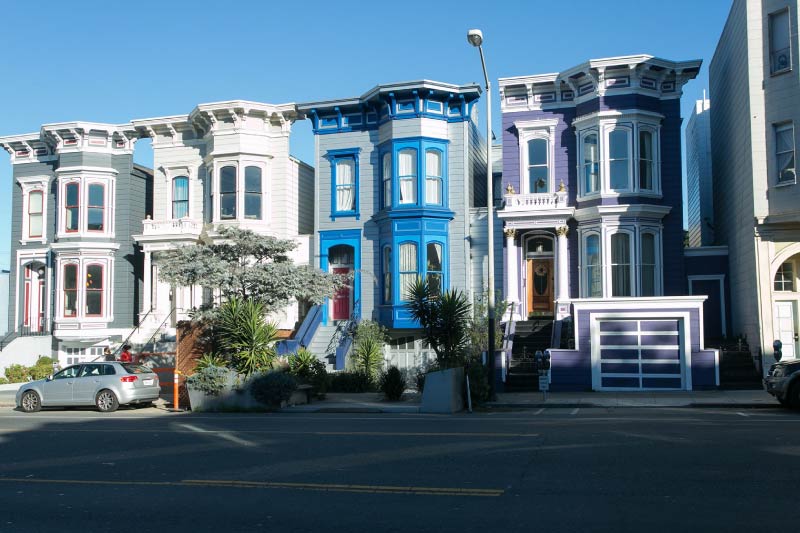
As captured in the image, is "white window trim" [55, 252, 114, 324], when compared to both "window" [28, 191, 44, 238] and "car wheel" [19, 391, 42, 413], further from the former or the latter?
"car wheel" [19, 391, 42, 413]

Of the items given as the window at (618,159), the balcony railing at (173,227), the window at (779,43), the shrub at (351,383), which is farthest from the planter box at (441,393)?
the balcony railing at (173,227)

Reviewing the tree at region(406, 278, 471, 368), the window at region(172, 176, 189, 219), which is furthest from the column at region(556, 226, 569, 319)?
the window at region(172, 176, 189, 219)

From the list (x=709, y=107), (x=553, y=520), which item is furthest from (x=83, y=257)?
(x=553, y=520)

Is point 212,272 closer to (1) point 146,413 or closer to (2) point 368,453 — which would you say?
(1) point 146,413

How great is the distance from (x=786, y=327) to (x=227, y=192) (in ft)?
65.2

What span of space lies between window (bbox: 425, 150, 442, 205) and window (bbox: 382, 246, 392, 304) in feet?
7.84

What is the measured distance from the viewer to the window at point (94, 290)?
32219 millimetres

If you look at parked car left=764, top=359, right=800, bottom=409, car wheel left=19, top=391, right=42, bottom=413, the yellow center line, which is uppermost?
parked car left=764, top=359, right=800, bottom=409

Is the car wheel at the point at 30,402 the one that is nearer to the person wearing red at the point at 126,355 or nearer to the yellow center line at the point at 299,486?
the person wearing red at the point at 126,355

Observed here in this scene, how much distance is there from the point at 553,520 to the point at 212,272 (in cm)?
1810

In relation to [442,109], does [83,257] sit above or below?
below

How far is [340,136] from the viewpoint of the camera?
2995cm

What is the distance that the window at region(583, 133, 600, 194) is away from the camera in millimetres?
27078

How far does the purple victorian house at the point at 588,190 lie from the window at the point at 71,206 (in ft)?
57.3
